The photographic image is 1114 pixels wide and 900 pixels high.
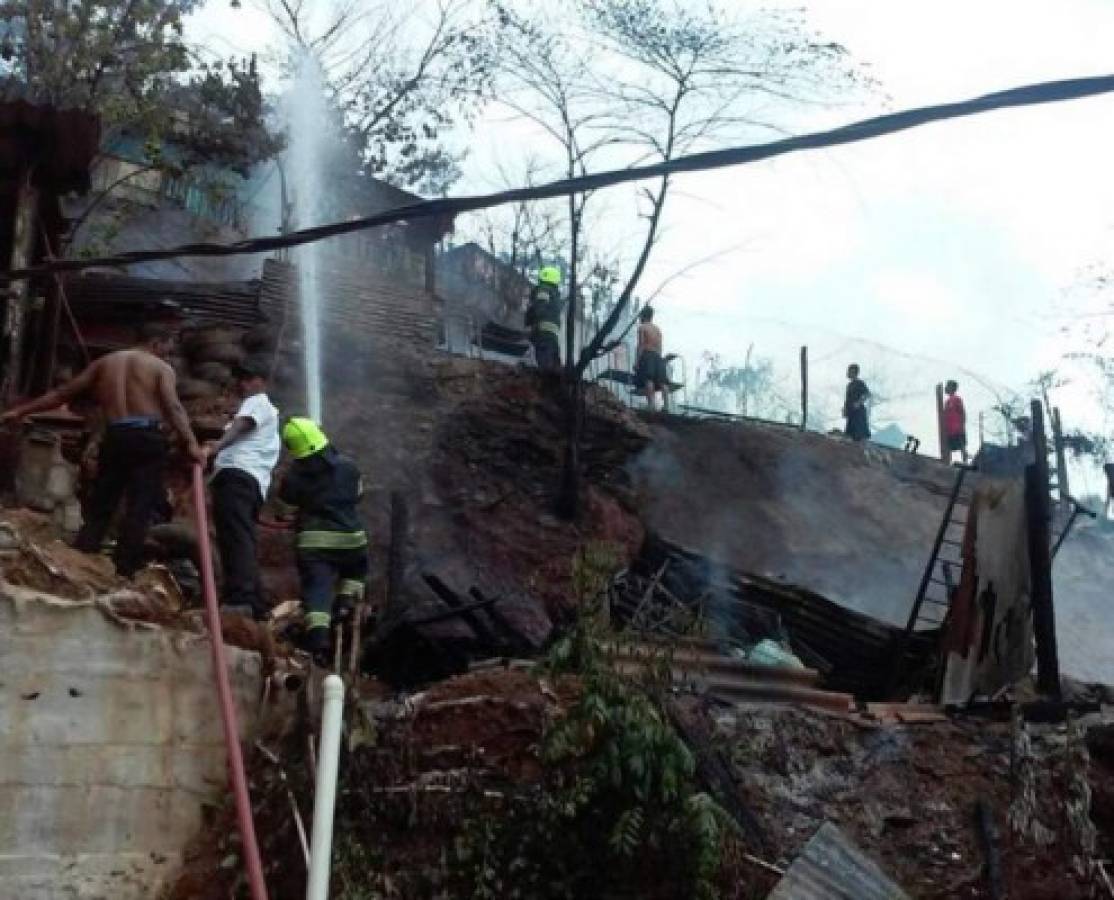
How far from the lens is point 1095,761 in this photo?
285 inches

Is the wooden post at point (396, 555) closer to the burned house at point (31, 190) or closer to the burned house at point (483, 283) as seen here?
the burned house at point (31, 190)

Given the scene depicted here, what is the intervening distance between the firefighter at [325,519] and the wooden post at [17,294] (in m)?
2.59

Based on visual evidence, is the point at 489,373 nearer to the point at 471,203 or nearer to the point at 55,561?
the point at 55,561

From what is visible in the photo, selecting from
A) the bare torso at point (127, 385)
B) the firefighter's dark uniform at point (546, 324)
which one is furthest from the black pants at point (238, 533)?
the firefighter's dark uniform at point (546, 324)

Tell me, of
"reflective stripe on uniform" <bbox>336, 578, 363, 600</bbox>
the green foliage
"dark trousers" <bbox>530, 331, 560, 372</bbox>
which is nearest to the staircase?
"reflective stripe on uniform" <bbox>336, 578, 363, 600</bbox>

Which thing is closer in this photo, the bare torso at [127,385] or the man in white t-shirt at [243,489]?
the bare torso at [127,385]

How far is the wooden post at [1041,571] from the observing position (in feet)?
28.4

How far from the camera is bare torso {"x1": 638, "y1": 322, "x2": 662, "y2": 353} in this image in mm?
20125

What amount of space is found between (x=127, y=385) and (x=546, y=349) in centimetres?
987

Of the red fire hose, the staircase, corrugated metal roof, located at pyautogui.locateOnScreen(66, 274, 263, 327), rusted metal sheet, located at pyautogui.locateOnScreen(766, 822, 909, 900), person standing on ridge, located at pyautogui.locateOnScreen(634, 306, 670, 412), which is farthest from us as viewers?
person standing on ridge, located at pyautogui.locateOnScreen(634, 306, 670, 412)

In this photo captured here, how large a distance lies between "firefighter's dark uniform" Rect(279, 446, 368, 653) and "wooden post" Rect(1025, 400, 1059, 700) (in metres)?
4.70

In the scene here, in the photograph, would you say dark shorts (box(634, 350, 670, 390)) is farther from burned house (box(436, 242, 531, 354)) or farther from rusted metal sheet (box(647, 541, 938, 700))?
burned house (box(436, 242, 531, 354))

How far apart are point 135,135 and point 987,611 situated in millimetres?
15458

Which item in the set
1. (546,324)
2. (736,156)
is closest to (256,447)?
(736,156)
